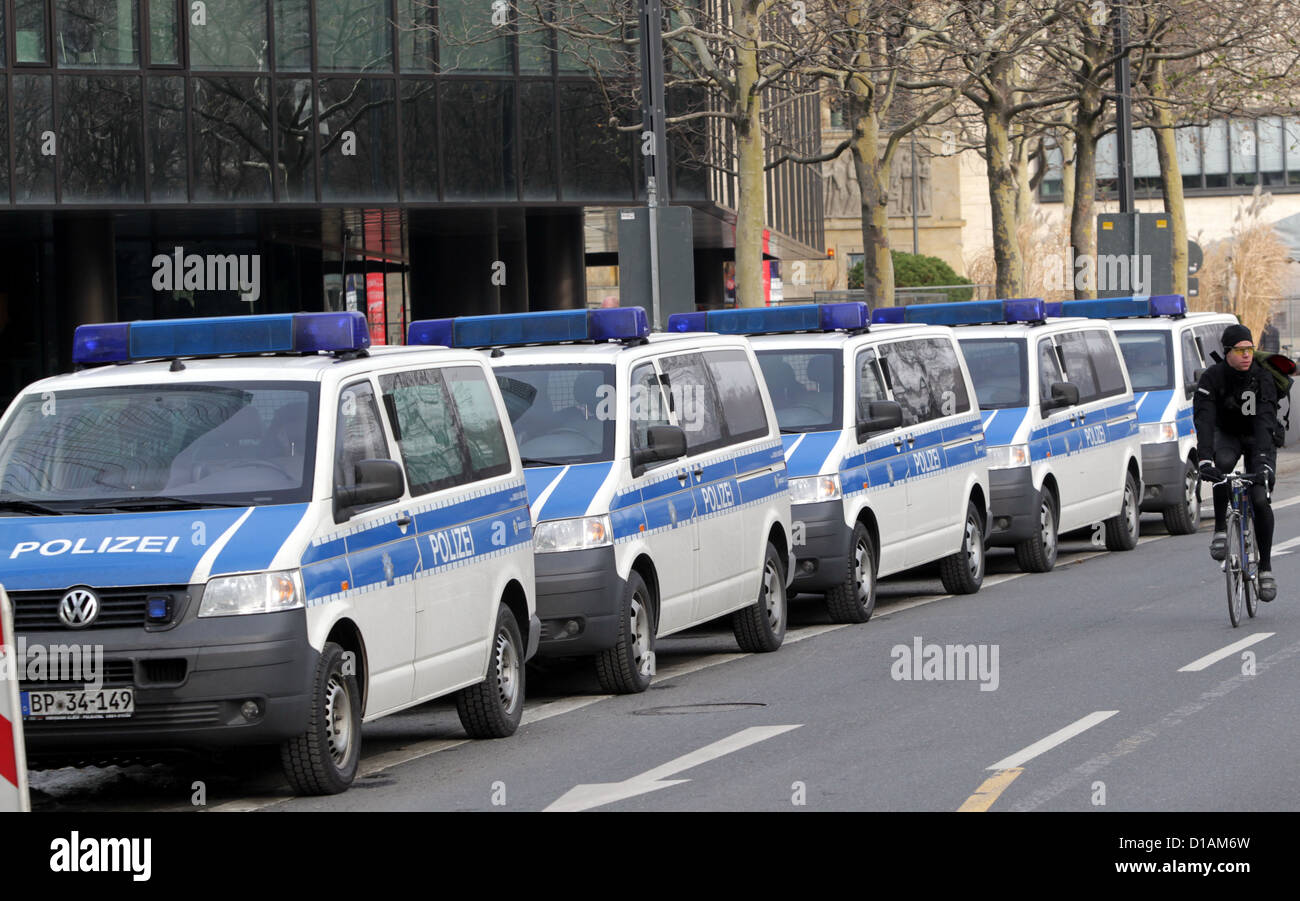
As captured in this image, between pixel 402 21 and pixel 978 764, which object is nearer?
pixel 978 764

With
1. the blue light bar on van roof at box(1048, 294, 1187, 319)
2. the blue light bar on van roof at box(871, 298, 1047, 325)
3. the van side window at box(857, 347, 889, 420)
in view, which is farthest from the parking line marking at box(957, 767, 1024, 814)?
the blue light bar on van roof at box(1048, 294, 1187, 319)

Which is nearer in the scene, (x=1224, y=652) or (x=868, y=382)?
(x=1224, y=652)

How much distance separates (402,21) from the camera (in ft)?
103

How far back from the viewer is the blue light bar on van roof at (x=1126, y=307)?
2311 cm

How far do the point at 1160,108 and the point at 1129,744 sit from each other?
30545 mm

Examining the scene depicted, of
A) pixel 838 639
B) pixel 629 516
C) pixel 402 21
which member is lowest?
pixel 838 639

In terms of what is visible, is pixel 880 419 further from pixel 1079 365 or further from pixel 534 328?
pixel 1079 365

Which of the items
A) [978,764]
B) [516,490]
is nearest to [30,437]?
[516,490]

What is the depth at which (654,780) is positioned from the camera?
9.34 meters

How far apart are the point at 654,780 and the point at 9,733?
10.7 ft

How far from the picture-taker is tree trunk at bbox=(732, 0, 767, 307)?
2595cm

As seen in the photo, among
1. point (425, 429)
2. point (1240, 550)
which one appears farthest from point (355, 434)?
point (1240, 550)

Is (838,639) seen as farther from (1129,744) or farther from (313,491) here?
(313,491)
